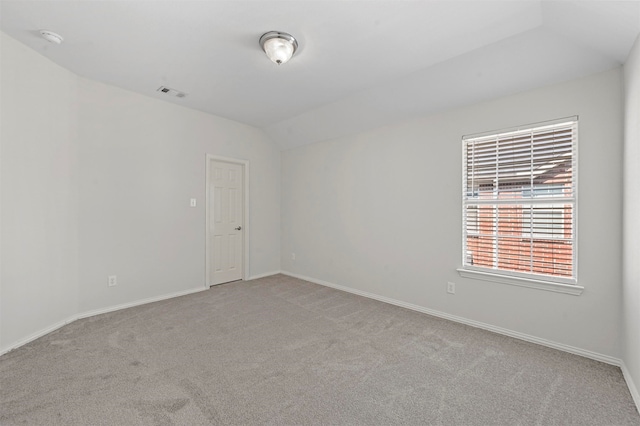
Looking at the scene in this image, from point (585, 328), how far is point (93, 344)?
14.1 feet

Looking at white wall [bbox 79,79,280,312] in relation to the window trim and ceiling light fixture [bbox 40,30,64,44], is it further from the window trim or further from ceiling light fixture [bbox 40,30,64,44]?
the window trim

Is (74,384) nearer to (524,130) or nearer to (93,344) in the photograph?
(93,344)

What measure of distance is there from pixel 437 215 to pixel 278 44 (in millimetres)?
2453

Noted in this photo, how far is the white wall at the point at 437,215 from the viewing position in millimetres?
2336

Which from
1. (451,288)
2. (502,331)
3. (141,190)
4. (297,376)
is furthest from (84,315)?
(502,331)

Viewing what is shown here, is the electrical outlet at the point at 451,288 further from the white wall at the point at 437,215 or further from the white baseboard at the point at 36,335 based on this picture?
the white baseboard at the point at 36,335

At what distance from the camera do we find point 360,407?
1.79 meters

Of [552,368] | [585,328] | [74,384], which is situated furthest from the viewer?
[585,328]

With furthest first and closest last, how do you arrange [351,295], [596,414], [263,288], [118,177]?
[263,288], [351,295], [118,177], [596,414]

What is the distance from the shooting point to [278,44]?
236 cm

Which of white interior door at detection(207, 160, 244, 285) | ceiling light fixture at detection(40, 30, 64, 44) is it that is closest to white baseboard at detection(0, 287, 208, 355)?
white interior door at detection(207, 160, 244, 285)

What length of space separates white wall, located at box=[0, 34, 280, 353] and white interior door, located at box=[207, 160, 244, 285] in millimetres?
235

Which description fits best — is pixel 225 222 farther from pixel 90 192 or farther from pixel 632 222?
pixel 632 222

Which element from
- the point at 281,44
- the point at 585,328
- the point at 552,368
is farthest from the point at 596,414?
the point at 281,44
